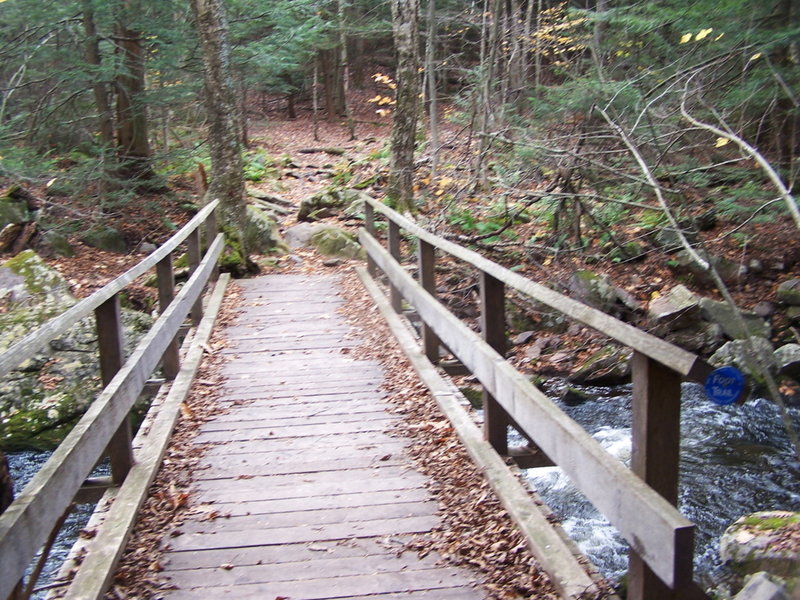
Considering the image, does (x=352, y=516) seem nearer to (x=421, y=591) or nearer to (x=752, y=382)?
(x=421, y=591)

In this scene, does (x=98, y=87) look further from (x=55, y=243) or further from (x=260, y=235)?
(x=260, y=235)

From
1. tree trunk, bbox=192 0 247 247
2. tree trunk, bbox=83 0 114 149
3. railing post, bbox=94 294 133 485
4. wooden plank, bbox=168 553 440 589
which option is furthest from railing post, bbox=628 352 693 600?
tree trunk, bbox=83 0 114 149

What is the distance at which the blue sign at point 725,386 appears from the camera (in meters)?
1.92

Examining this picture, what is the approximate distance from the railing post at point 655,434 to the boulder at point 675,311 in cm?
920

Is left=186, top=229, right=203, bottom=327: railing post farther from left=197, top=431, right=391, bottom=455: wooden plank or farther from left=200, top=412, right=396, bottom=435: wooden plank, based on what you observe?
left=197, top=431, right=391, bottom=455: wooden plank

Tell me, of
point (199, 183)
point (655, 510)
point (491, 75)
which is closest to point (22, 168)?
point (199, 183)

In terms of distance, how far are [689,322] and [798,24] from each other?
4648mm

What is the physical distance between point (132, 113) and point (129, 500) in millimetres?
13049

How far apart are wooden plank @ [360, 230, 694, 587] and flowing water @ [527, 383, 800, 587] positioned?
3072 millimetres

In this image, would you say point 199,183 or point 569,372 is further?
point 199,183

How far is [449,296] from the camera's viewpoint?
40.4ft

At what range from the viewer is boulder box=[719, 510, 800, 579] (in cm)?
552

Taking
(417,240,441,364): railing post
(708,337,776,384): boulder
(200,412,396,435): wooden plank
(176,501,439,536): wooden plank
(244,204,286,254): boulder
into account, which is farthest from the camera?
(244,204,286,254): boulder

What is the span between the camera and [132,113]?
15.4 metres
